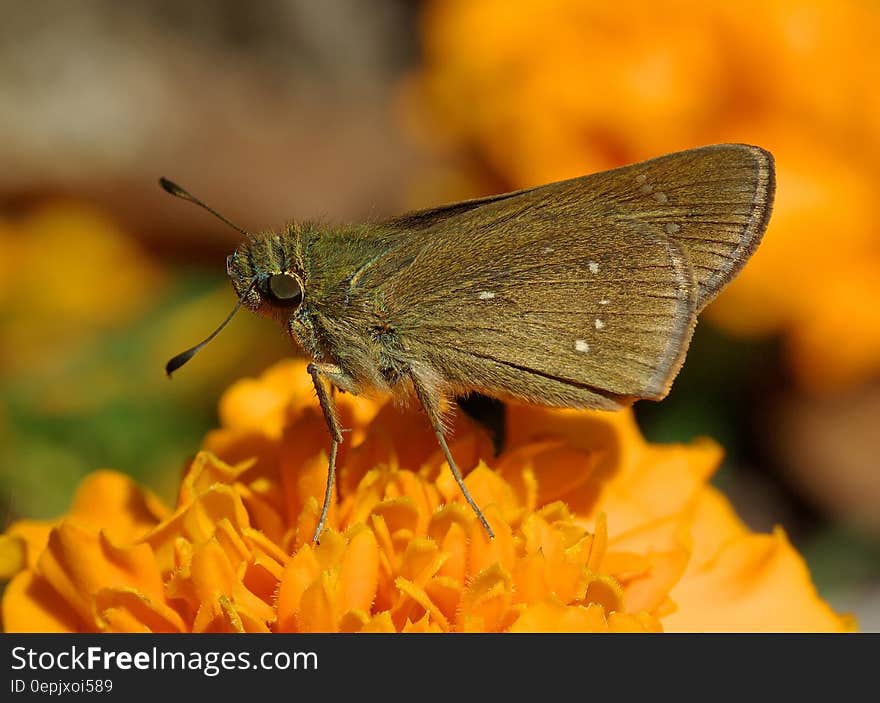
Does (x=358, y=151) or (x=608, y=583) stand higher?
(x=358, y=151)

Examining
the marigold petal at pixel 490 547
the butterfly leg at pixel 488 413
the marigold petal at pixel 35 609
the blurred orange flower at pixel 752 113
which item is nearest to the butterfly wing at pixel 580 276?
the butterfly leg at pixel 488 413

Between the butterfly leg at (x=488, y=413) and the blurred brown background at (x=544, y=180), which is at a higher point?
the blurred brown background at (x=544, y=180)

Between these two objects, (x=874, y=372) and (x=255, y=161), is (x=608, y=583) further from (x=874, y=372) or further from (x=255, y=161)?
(x=255, y=161)

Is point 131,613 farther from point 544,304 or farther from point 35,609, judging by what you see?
point 544,304

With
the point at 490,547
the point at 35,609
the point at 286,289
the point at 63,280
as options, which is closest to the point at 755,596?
the point at 490,547

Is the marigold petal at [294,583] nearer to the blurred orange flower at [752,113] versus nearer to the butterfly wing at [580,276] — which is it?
the butterfly wing at [580,276]
